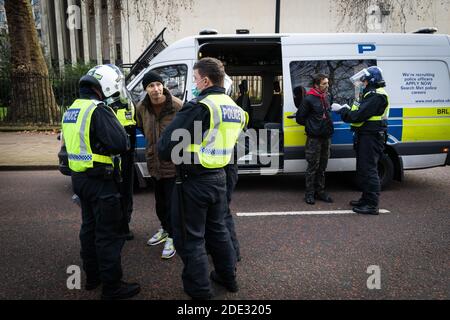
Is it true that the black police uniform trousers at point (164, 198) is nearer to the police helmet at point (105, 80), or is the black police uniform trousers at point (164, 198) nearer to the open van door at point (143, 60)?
the police helmet at point (105, 80)

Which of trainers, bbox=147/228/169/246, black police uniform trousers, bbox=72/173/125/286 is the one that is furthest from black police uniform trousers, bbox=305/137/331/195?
black police uniform trousers, bbox=72/173/125/286

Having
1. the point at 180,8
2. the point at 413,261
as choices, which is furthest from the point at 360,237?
the point at 180,8

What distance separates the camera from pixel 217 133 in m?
2.69

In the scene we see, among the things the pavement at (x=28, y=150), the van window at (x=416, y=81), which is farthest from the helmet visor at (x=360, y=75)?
the pavement at (x=28, y=150)

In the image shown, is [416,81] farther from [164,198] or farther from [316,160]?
[164,198]

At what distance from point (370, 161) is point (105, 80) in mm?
3478

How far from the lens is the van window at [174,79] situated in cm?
557

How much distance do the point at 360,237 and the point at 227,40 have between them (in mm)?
3419

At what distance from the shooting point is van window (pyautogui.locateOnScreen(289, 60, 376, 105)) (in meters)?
5.63

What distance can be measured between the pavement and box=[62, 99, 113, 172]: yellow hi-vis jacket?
5581mm

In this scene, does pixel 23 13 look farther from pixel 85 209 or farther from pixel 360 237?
pixel 360 237

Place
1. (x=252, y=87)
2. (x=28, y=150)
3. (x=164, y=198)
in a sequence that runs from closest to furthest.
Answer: (x=164, y=198) → (x=252, y=87) → (x=28, y=150)

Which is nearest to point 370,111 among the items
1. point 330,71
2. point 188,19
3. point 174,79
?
point 330,71

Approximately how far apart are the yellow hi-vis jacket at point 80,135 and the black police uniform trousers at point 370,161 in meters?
3.37
